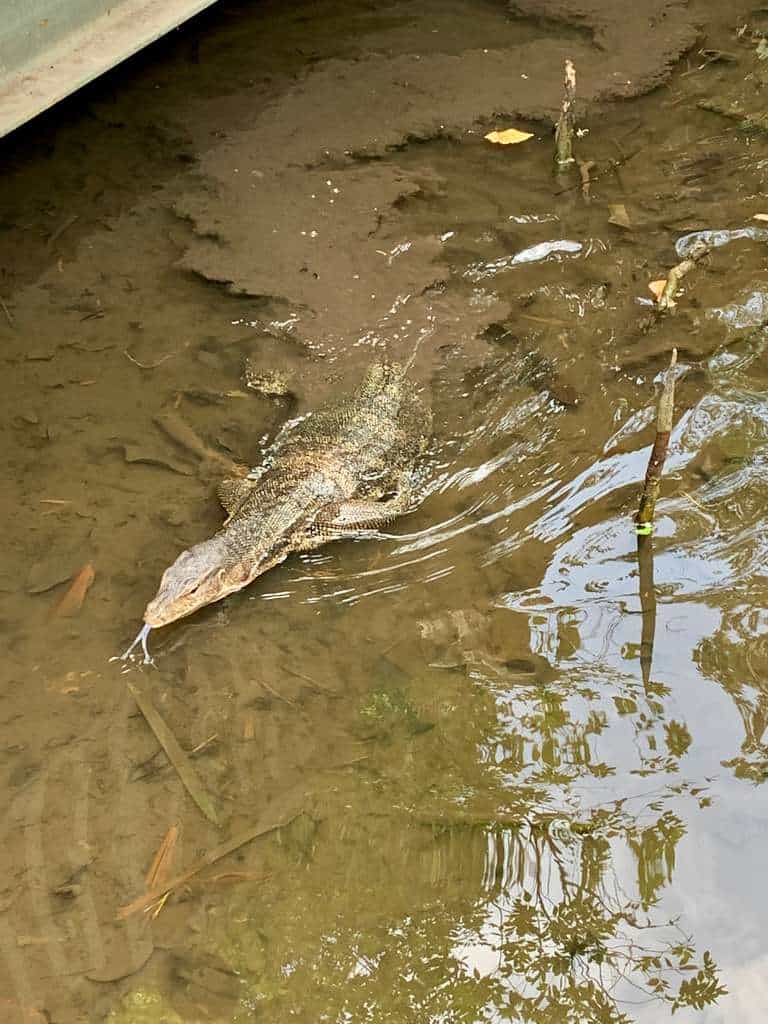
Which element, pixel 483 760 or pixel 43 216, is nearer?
pixel 483 760

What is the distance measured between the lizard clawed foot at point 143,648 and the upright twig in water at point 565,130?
455 cm

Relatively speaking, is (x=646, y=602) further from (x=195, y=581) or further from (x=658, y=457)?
(x=195, y=581)

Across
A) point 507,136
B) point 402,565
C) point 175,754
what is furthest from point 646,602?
point 507,136

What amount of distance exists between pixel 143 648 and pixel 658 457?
239cm

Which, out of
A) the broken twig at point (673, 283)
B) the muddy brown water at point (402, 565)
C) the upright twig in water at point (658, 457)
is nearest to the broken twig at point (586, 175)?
the muddy brown water at point (402, 565)

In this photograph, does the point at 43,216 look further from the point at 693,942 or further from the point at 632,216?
the point at 693,942

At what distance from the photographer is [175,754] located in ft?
14.2

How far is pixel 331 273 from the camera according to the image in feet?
21.5

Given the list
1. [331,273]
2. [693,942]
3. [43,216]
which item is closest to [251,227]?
[331,273]

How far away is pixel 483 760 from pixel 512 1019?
0.98 m

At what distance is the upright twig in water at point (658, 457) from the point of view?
14.5 feet

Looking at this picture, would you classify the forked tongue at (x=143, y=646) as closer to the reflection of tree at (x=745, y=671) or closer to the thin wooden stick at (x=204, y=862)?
the thin wooden stick at (x=204, y=862)

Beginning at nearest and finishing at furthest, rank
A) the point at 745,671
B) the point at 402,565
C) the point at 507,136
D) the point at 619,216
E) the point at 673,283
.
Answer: the point at 745,671 < the point at 402,565 < the point at 673,283 < the point at 619,216 < the point at 507,136

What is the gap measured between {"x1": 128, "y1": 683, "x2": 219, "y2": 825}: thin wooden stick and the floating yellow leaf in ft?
16.3
